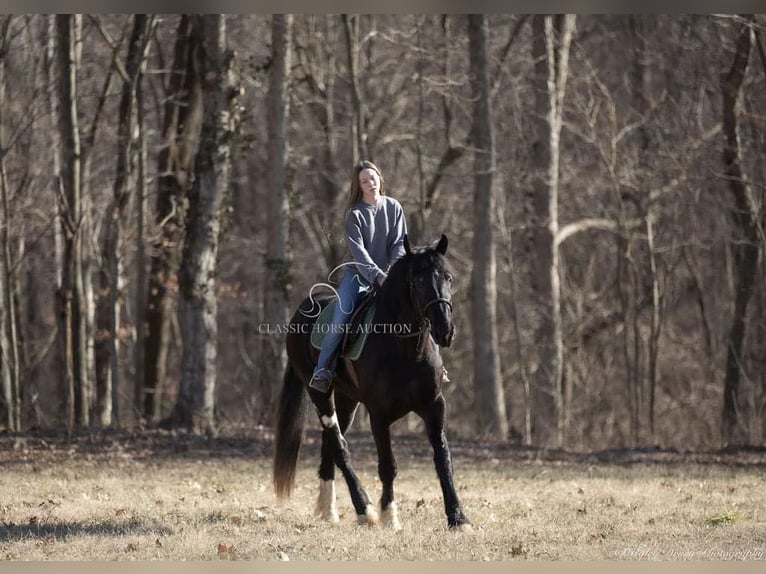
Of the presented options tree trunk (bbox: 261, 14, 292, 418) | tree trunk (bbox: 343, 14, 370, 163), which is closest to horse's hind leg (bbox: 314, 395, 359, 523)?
tree trunk (bbox: 261, 14, 292, 418)

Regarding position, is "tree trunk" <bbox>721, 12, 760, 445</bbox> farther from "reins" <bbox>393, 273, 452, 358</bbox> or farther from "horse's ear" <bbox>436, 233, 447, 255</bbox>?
"horse's ear" <bbox>436, 233, 447, 255</bbox>

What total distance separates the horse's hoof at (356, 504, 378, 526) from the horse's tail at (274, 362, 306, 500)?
3.56 feet

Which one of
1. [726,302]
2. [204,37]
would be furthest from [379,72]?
[726,302]

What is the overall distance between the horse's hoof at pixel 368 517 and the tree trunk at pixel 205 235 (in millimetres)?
7223

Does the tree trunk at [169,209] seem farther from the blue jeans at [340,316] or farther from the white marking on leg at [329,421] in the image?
the blue jeans at [340,316]

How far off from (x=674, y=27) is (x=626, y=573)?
1884cm

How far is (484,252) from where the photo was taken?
19.5 meters

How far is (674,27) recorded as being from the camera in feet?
80.9

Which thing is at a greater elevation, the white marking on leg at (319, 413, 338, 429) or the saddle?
the saddle

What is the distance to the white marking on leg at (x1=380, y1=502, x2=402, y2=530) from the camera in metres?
9.67

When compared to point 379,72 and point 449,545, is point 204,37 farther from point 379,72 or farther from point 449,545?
point 449,545

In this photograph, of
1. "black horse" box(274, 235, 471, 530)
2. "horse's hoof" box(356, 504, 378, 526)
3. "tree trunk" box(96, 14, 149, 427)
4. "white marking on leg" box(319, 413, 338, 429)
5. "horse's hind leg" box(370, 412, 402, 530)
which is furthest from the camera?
"tree trunk" box(96, 14, 149, 427)

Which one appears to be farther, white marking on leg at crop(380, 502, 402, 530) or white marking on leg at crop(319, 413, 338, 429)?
white marking on leg at crop(319, 413, 338, 429)

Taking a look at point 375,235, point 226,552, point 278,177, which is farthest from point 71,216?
point 226,552
